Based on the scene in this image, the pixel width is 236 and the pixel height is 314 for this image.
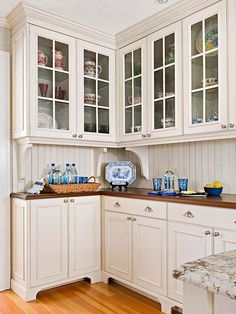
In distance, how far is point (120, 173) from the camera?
320 cm

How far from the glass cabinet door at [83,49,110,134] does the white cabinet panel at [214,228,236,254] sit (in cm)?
157

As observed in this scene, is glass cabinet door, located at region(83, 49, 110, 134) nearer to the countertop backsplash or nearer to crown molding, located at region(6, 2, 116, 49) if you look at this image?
crown molding, located at region(6, 2, 116, 49)

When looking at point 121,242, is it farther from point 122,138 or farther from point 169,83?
point 169,83

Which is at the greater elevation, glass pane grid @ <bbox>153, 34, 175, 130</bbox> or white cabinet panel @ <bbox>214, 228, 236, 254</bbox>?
glass pane grid @ <bbox>153, 34, 175, 130</bbox>

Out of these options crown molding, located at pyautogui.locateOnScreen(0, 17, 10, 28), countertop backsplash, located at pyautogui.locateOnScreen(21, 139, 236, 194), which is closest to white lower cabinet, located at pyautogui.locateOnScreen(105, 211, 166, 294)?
countertop backsplash, located at pyautogui.locateOnScreen(21, 139, 236, 194)

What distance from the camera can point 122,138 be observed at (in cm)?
313

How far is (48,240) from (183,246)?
119cm

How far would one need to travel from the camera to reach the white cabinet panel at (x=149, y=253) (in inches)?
93.9

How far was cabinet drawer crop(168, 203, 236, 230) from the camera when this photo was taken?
195 cm

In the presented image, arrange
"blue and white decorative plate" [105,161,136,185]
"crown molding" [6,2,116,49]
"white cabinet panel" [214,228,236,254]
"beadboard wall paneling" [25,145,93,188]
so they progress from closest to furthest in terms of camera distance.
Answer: "white cabinet panel" [214,228,236,254] < "crown molding" [6,2,116,49] < "beadboard wall paneling" [25,145,93,188] < "blue and white decorative plate" [105,161,136,185]

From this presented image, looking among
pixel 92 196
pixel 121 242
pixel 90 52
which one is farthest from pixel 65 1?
pixel 121 242

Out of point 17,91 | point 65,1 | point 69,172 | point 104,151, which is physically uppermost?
point 65,1

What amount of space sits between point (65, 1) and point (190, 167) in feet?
5.87

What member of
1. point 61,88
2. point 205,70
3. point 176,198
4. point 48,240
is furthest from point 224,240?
point 61,88
